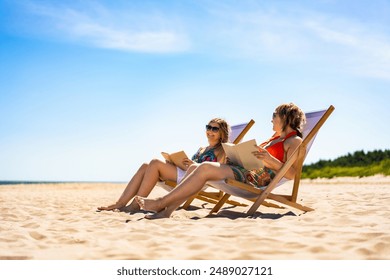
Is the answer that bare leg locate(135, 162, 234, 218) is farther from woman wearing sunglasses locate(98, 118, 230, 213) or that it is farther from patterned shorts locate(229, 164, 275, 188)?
woman wearing sunglasses locate(98, 118, 230, 213)

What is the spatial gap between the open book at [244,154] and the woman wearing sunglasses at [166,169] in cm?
48

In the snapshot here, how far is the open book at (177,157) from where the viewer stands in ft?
15.1

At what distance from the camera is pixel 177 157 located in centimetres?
465

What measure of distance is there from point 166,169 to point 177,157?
0.20m

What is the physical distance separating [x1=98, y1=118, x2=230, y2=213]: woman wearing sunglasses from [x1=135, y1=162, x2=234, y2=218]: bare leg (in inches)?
27.0

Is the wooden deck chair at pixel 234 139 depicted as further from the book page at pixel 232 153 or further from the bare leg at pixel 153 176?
the book page at pixel 232 153

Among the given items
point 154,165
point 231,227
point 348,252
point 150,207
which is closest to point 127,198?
point 154,165

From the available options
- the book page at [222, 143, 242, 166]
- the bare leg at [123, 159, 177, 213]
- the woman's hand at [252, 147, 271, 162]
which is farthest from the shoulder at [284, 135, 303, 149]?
the bare leg at [123, 159, 177, 213]

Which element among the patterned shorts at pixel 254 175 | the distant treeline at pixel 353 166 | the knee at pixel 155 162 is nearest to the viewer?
the patterned shorts at pixel 254 175

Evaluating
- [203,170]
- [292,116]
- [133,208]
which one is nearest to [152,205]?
[203,170]

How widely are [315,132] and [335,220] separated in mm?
1133

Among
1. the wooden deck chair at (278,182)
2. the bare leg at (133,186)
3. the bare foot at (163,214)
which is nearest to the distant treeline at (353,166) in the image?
the wooden deck chair at (278,182)

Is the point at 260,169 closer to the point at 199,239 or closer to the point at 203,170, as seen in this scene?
the point at 203,170
